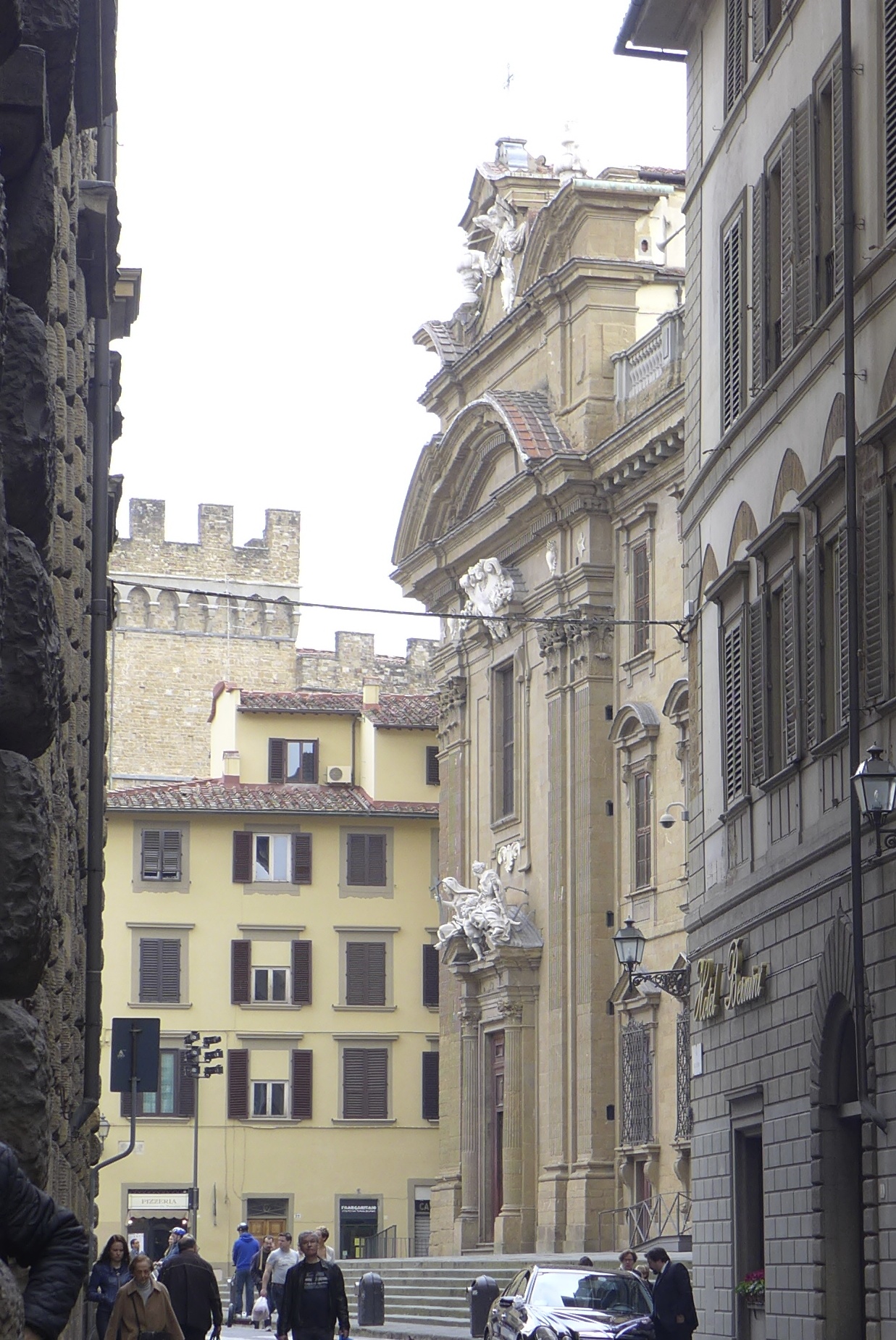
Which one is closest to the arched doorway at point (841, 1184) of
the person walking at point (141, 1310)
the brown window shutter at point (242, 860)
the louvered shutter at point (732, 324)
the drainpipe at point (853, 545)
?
the drainpipe at point (853, 545)

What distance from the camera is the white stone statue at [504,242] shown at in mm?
45781

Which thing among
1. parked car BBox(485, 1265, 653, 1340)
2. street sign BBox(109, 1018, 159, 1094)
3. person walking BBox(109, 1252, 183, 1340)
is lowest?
parked car BBox(485, 1265, 653, 1340)

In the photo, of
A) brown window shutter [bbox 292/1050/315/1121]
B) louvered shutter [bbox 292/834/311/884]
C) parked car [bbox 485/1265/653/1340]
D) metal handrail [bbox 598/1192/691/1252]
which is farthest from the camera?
louvered shutter [bbox 292/834/311/884]

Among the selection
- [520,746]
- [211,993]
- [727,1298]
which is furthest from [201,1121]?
[727,1298]

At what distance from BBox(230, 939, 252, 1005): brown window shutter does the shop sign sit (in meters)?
4.76

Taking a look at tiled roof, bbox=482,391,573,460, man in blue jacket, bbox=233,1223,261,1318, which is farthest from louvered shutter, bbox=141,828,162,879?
tiled roof, bbox=482,391,573,460

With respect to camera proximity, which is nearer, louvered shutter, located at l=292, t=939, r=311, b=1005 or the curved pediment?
the curved pediment

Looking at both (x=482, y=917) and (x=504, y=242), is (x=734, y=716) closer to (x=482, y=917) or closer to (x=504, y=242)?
(x=482, y=917)

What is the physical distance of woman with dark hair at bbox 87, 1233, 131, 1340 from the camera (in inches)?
756

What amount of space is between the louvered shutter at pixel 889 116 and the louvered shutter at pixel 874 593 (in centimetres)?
199

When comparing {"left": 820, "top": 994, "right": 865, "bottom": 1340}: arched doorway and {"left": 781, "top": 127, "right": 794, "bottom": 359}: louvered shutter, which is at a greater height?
{"left": 781, "top": 127, "right": 794, "bottom": 359}: louvered shutter

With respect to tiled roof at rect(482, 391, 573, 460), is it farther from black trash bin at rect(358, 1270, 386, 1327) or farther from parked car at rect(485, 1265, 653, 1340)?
parked car at rect(485, 1265, 653, 1340)

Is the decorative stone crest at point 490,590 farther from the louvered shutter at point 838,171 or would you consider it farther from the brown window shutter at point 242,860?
the louvered shutter at point 838,171

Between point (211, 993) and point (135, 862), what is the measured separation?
3671 mm
